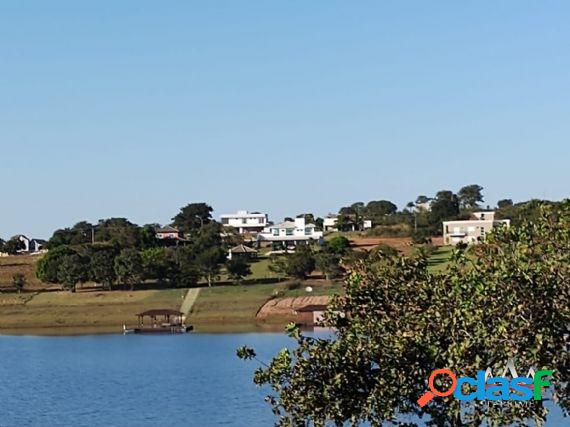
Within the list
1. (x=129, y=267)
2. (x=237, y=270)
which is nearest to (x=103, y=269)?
(x=129, y=267)

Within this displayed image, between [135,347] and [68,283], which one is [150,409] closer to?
[135,347]

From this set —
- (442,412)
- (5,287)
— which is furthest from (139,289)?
(442,412)

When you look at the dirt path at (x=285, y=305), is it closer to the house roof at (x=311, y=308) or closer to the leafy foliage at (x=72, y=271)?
the house roof at (x=311, y=308)

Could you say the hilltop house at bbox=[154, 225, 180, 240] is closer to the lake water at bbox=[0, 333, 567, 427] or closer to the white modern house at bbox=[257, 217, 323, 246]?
the white modern house at bbox=[257, 217, 323, 246]

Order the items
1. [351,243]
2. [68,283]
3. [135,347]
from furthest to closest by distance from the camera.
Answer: [351,243]
[68,283]
[135,347]

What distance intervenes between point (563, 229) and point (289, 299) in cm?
9028

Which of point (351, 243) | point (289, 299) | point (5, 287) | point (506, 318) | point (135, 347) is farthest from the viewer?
point (351, 243)

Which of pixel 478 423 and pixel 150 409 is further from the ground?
pixel 478 423

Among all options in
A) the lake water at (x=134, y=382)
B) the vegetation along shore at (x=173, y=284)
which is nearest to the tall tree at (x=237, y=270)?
the vegetation along shore at (x=173, y=284)

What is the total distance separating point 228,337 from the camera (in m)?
90.0

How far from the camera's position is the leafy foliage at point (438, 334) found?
66.8ft

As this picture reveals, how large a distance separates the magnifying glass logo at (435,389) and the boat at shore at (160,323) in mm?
79225

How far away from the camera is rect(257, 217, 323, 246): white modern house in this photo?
579 ft

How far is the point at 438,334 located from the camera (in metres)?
21.7
